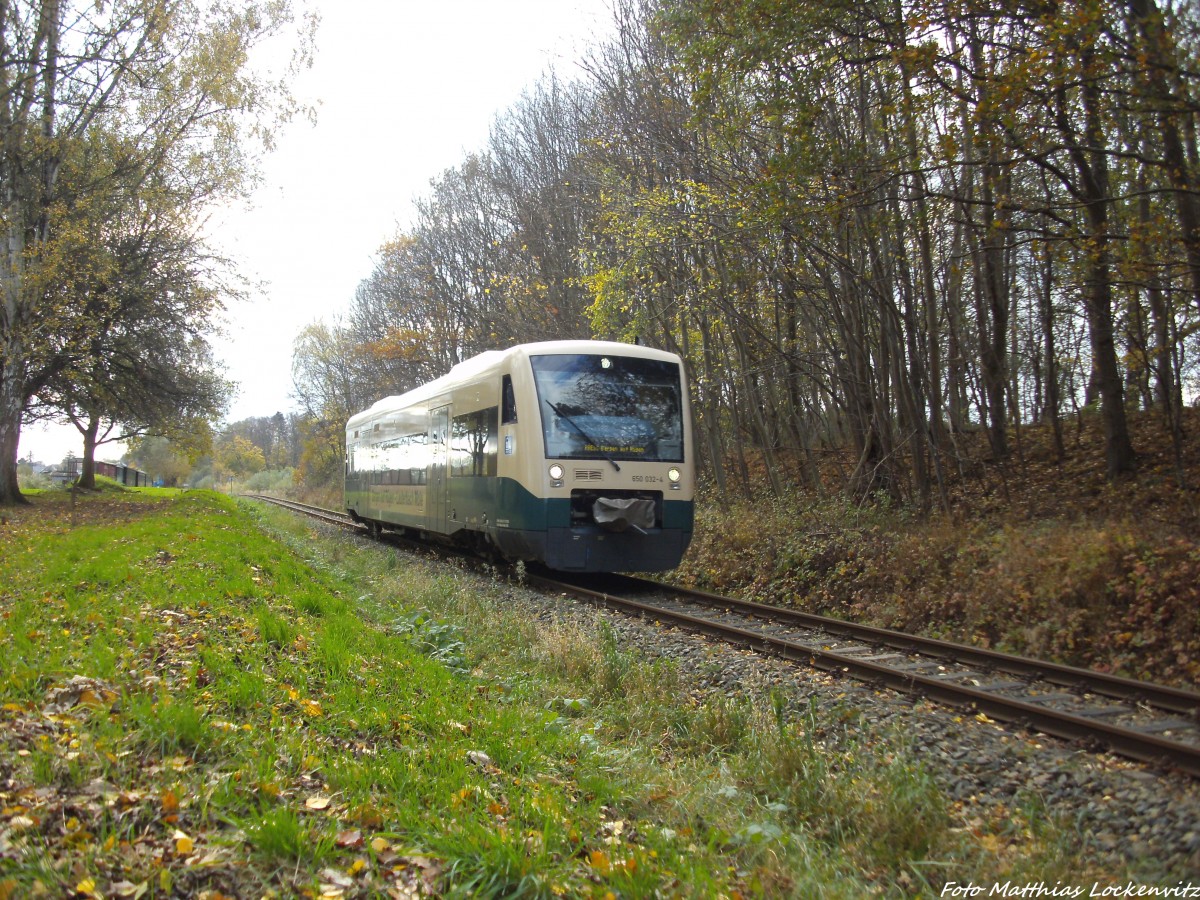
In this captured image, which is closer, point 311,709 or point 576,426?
point 311,709

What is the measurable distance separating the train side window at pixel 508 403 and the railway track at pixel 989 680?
9.98 ft

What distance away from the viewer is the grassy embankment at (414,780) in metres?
2.93

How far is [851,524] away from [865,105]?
624 centimetres

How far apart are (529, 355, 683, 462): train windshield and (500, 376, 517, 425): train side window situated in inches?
21.7

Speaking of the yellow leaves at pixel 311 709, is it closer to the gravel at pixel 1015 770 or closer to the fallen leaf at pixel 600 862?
the fallen leaf at pixel 600 862

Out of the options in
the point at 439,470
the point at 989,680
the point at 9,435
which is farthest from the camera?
the point at 9,435

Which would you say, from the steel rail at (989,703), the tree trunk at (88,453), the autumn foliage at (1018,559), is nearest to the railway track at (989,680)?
the steel rail at (989,703)

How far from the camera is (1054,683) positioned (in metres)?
5.97

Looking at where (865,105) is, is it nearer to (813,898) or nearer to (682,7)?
(682,7)

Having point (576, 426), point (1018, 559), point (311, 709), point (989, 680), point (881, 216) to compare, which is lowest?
point (989, 680)

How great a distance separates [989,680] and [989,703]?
932mm

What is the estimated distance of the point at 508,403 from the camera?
1094 centimetres

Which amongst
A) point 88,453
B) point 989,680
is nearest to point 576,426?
point 989,680

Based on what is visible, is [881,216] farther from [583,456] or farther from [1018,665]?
[1018,665]
